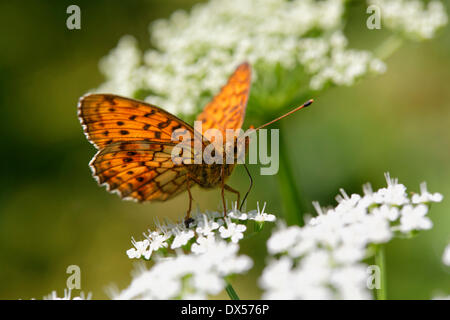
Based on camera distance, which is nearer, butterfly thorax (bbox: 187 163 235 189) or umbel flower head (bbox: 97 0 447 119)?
butterfly thorax (bbox: 187 163 235 189)

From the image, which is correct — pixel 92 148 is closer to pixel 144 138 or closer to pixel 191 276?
pixel 144 138

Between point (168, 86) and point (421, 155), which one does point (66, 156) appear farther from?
point (421, 155)

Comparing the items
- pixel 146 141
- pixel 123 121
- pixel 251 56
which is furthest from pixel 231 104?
pixel 251 56

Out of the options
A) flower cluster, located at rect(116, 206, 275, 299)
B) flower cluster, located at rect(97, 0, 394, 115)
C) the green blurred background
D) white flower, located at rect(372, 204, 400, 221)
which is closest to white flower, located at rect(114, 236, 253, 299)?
flower cluster, located at rect(116, 206, 275, 299)

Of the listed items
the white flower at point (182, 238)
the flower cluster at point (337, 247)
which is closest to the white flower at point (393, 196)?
the flower cluster at point (337, 247)

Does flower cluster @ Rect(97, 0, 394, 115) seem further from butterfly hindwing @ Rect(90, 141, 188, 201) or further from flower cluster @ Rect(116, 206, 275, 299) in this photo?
flower cluster @ Rect(116, 206, 275, 299)

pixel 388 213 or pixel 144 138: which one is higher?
pixel 144 138
